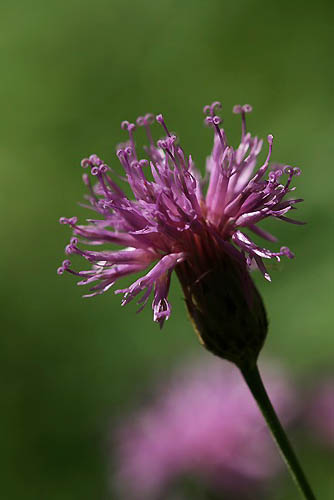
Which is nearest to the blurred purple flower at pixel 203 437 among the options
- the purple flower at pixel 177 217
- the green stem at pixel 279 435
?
the green stem at pixel 279 435

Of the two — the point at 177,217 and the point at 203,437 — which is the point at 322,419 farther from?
the point at 177,217

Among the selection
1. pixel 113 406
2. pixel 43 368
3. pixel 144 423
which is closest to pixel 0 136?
pixel 43 368

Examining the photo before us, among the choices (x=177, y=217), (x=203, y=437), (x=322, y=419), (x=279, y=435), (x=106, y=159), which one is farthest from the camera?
(x=106, y=159)

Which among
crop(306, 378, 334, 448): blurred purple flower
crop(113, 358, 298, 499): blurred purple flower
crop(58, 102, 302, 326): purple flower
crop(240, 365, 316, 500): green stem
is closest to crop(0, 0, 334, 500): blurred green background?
crop(306, 378, 334, 448): blurred purple flower

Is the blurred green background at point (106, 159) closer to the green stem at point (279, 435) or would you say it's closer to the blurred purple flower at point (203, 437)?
the blurred purple flower at point (203, 437)

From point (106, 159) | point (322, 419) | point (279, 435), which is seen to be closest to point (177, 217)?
point (279, 435)

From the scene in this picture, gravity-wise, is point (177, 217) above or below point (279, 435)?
above
